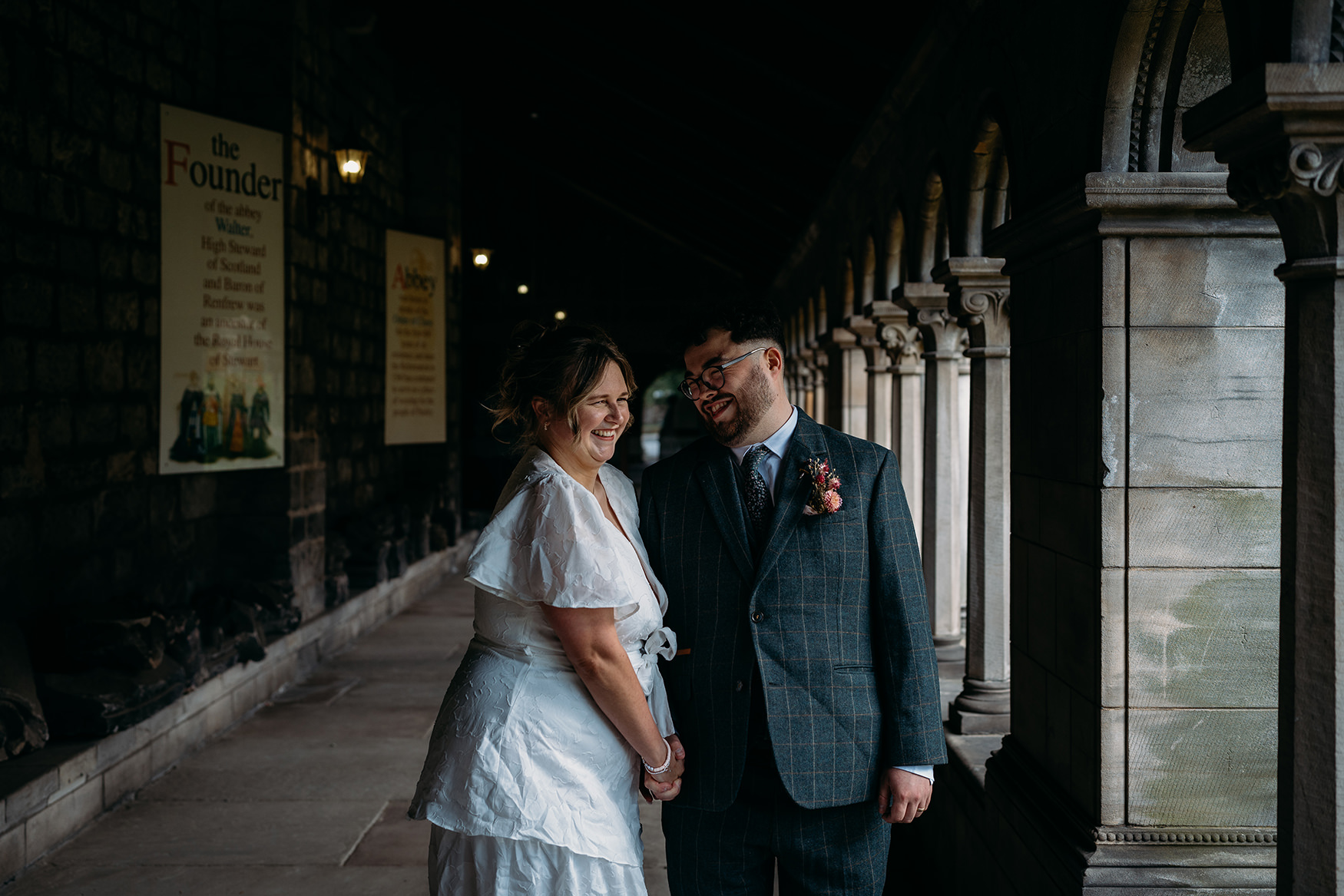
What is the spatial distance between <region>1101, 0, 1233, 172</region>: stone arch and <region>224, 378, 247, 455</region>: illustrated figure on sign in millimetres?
4447

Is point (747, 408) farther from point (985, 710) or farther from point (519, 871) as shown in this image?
point (985, 710)

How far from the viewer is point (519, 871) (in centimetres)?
163

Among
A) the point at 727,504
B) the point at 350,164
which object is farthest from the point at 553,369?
the point at 350,164

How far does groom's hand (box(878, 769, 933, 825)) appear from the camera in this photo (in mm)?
1683

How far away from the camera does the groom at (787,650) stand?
1686mm

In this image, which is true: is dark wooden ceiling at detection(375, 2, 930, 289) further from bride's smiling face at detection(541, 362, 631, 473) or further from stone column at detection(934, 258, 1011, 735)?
bride's smiling face at detection(541, 362, 631, 473)

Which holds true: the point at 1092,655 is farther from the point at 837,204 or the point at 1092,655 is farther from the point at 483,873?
the point at 837,204

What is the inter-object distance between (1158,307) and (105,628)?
346 cm

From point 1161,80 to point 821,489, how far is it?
0.99 m

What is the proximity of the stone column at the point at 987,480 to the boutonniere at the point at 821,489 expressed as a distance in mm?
1556

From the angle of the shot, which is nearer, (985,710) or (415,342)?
(985,710)

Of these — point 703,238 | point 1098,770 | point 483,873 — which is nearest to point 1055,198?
point 1098,770

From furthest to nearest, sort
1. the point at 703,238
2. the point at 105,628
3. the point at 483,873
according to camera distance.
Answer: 1. the point at 703,238
2. the point at 105,628
3. the point at 483,873

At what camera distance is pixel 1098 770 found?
6.25 feet
